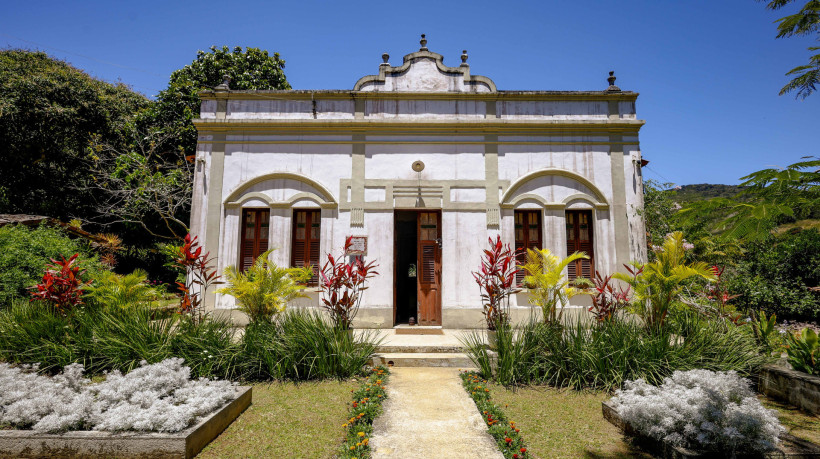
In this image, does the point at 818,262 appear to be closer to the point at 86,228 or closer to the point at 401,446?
the point at 401,446

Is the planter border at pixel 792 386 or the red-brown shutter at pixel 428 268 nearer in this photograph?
the planter border at pixel 792 386

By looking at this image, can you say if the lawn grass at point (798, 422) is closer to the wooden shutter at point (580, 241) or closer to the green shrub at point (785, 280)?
the wooden shutter at point (580, 241)

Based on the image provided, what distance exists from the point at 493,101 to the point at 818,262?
27.7ft

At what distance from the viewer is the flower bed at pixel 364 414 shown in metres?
3.62

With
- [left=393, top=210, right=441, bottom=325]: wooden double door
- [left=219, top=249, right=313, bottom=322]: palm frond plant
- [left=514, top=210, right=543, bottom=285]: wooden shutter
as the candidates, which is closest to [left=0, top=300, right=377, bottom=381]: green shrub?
[left=219, top=249, right=313, bottom=322]: palm frond plant

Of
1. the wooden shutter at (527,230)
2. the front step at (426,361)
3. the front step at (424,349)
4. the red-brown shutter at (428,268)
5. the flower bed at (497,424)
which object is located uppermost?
the wooden shutter at (527,230)

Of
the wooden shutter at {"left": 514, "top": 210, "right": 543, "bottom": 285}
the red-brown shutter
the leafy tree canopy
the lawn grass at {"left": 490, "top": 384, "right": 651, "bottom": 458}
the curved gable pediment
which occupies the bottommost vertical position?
the lawn grass at {"left": 490, "top": 384, "right": 651, "bottom": 458}

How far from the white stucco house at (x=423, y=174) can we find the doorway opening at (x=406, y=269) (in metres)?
2.19

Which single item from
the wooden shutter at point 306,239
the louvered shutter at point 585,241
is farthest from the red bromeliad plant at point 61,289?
the louvered shutter at point 585,241

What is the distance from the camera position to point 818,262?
9227mm

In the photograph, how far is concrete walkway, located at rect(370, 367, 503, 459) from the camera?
3.78 meters

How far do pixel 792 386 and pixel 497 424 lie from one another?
13.2 feet

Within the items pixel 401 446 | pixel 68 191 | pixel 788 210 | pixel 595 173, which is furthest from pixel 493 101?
pixel 68 191

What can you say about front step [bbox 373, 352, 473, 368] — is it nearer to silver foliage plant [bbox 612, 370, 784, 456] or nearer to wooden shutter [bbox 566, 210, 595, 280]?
silver foliage plant [bbox 612, 370, 784, 456]
